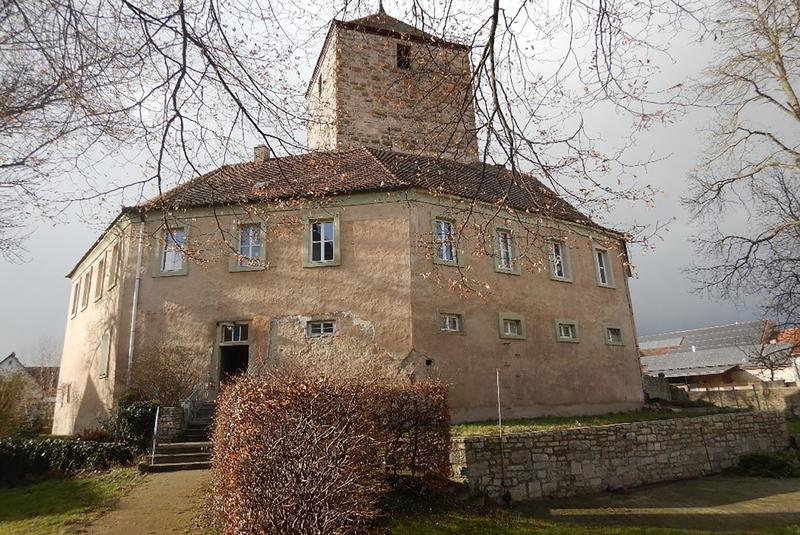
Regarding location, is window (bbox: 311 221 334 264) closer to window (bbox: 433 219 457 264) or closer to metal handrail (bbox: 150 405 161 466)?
window (bbox: 433 219 457 264)

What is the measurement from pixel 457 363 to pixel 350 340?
3.13 meters

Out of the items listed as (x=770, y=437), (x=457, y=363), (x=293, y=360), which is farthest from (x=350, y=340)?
(x=770, y=437)

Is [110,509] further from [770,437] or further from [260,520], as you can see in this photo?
[770,437]

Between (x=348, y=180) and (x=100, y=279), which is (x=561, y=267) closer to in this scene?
(x=348, y=180)

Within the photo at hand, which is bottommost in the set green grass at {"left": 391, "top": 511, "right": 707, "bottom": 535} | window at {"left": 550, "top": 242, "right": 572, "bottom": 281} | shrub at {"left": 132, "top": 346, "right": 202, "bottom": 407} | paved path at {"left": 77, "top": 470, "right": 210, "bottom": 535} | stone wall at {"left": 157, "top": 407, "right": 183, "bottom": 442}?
green grass at {"left": 391, "top": 511, "right": 707, "bottom": 535}

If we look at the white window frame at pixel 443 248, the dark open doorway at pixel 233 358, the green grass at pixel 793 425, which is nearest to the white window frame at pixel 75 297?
the dark open doorway at pixel 233 358

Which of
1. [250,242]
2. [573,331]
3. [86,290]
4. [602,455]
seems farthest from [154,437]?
[573,331]

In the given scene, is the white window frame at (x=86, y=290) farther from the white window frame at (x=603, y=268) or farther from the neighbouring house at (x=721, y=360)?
the neighbouring house at (x=721, y=360)

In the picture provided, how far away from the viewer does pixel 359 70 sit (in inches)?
811

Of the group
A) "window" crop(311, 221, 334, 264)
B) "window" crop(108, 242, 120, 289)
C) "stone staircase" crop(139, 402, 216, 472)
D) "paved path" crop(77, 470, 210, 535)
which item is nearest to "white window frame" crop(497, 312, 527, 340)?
"window" crop(311, 221, 334, 264)

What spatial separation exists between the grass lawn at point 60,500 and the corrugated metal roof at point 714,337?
43.2 m

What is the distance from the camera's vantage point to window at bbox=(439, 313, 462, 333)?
15.0 meters

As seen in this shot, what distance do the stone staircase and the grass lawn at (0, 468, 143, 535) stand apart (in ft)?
1.42

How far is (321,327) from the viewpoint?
14930 millimetres
